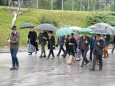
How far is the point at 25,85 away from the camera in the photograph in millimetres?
14422

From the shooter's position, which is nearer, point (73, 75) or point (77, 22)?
point (73, 75)

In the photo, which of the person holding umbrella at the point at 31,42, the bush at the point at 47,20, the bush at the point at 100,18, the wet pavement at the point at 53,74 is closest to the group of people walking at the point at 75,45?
the person holding umbrella at the point at 31,42

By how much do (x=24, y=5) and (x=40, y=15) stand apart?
6.65 m

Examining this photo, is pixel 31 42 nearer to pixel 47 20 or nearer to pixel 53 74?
pixel 53 74

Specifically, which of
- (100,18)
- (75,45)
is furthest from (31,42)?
(100,18)

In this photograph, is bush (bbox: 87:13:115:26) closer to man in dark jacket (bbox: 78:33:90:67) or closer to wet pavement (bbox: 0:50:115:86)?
wet pavement (bbox: 0:50:115:86)

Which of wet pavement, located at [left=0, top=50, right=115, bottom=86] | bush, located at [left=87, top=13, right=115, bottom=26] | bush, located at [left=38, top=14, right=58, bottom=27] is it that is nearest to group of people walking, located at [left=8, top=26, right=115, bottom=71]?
wet pavement, located at [left=0, top=50, right=115, bottom=86]

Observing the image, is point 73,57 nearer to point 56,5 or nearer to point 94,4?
point 56,5

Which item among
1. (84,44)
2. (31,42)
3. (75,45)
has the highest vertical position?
(84,44)

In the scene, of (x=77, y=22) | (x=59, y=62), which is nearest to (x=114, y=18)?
(x=77, y=22)

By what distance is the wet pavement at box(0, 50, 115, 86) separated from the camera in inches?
596

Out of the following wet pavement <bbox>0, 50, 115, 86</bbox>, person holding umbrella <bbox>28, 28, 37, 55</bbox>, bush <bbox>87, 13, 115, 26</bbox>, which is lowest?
wet pavement <bbox>0, 50, 115, 86</bbox>

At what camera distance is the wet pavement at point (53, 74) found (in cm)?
1513

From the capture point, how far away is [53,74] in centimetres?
1745
